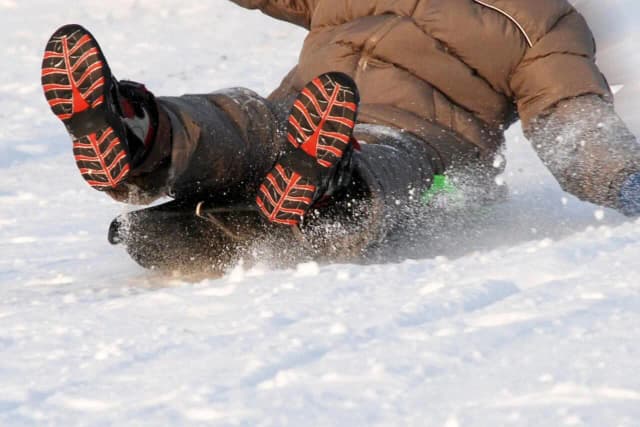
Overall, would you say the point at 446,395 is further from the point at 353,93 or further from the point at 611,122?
the point at 611,122

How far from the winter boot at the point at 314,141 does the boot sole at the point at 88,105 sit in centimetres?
34

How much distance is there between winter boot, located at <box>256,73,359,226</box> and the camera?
231 cm

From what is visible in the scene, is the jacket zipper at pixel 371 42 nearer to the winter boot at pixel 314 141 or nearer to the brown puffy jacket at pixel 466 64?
the brown puffy jacket at pixel 466 64

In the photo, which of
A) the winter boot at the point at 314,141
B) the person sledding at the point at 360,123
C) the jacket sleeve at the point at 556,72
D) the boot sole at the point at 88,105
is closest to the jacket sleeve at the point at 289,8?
the person sledding at the point at 360,123

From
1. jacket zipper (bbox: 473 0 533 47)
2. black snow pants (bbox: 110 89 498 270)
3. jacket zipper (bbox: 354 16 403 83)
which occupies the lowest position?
black snow pants (bbox: 110 89 498 270)

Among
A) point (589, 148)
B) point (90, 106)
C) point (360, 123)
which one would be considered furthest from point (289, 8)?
point (90, 106)

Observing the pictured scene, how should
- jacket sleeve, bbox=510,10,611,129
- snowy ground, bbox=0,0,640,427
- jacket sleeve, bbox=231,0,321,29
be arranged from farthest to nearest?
jacket sleeve, bbox=231,0,321,29 < jacket sleeve, bbox=510,10,611,129 < snowy ground, bbox=0,0,640,427

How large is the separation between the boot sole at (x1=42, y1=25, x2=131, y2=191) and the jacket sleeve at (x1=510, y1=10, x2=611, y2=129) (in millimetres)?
1203

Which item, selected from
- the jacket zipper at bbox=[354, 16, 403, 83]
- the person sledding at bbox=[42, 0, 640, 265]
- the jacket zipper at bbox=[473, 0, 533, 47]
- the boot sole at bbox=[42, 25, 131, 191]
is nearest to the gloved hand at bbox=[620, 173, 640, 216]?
the person sledding at bbox=[42, 0, 640, 265]

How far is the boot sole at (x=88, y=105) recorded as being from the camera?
2.22 m

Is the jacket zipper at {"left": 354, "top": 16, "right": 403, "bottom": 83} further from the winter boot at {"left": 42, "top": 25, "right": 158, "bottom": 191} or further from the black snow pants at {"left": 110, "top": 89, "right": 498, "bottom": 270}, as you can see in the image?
the winter boot at {"left": 42, "top": 25, "right": 158, "bottom": 191}

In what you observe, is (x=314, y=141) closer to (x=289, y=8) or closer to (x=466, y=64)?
(x=466, y=64)

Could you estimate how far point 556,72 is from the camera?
2896 mm

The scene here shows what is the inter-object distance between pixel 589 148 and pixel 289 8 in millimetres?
1124
